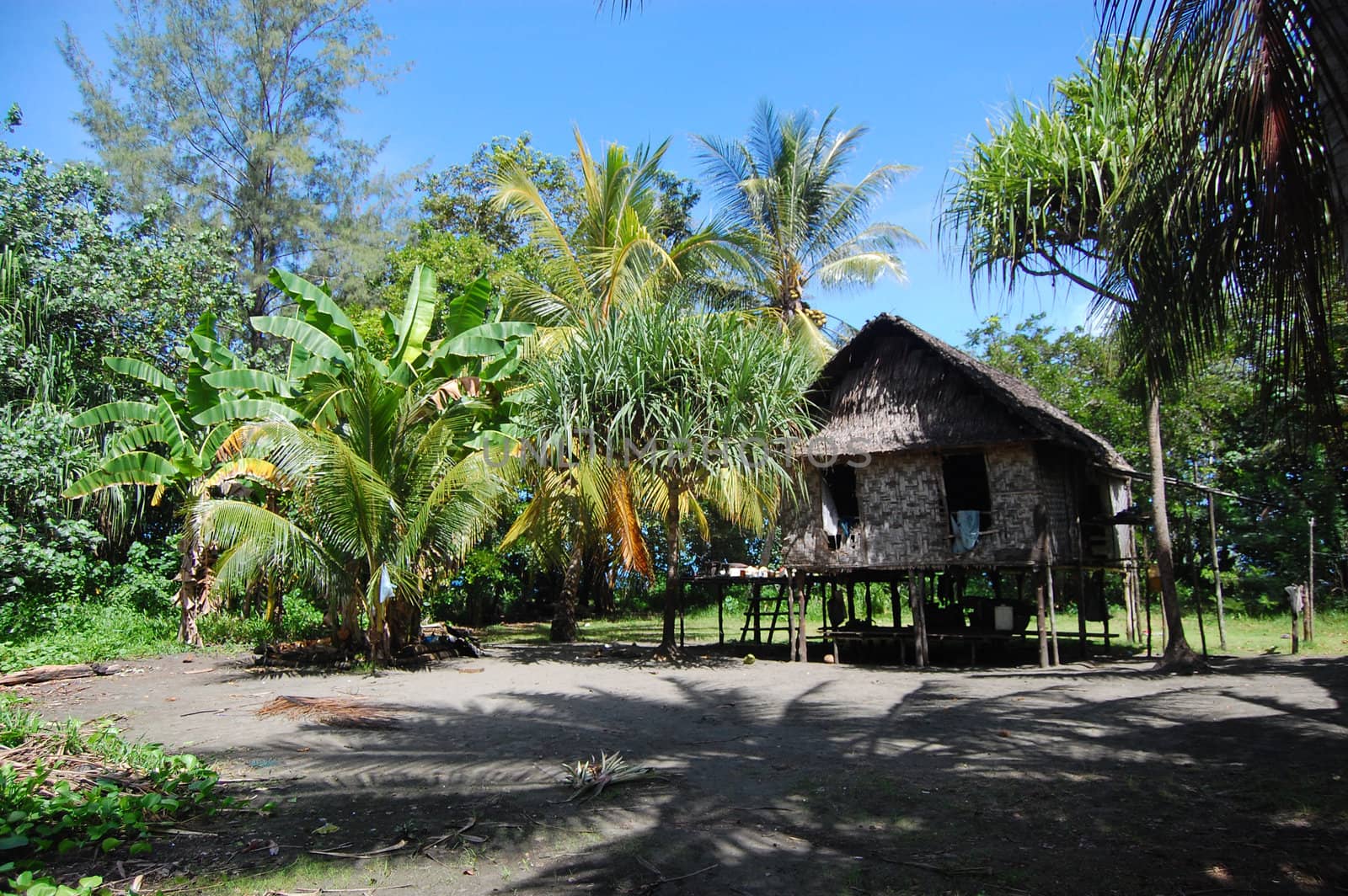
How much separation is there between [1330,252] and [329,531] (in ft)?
33.7

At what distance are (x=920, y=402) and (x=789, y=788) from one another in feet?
27.4

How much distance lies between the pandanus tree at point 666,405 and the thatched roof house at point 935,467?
5.22 feet

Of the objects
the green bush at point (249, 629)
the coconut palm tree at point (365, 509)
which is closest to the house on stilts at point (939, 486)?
the coconut palm tree at point (365, 509)

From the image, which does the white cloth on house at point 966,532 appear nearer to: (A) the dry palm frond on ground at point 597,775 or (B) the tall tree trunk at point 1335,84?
(A) the dry palm frond on ground at point 597,775

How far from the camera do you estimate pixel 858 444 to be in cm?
1295

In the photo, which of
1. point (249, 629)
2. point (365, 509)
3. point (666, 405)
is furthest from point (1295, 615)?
point (249, 629)

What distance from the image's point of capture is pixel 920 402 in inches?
502

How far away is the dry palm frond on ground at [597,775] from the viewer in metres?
5.28

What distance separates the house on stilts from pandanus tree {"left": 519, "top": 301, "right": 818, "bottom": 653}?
62.6 inches

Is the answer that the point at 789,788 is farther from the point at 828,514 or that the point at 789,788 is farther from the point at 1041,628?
the point at 828,514

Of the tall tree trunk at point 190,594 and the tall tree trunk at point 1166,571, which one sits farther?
the tall tree trunk at point 190,594

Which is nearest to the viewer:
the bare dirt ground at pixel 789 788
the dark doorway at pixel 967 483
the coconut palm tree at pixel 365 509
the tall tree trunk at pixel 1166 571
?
the bare dirt ground at pixel 789 788

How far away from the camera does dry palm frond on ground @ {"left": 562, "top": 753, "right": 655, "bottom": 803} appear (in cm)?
528

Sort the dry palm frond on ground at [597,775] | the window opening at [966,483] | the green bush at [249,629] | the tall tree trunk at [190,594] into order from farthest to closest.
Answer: the window opening at [966,483]
the green bush at [249,629]
the tall tree trunk at [190,594]
the dry palm frond on ground at [597,775]
